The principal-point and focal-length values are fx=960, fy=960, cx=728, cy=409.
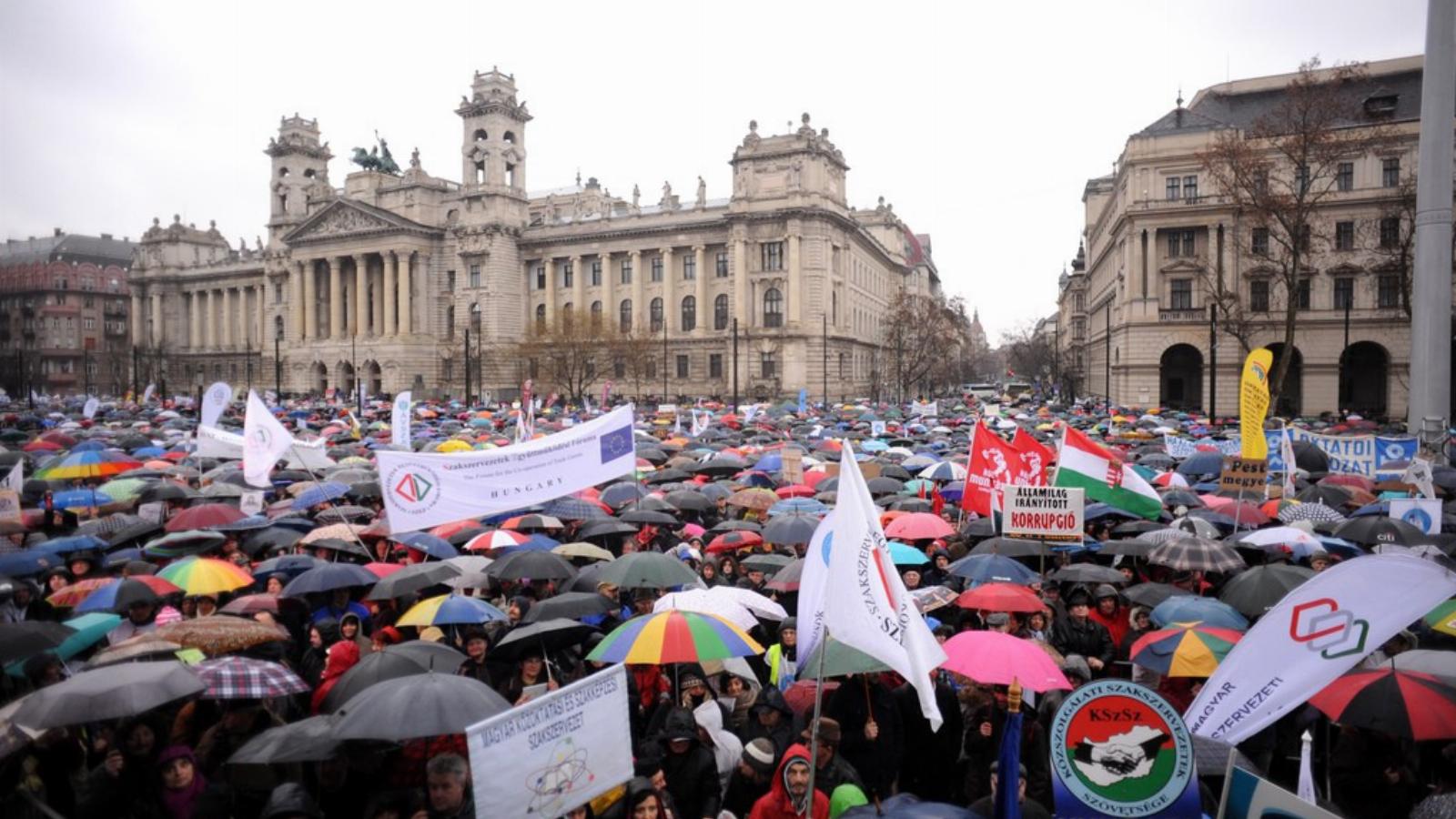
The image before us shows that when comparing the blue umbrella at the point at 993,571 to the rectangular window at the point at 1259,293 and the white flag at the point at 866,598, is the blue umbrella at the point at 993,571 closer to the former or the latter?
the white flag at the point at 866,598

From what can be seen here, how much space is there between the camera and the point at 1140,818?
186 inches

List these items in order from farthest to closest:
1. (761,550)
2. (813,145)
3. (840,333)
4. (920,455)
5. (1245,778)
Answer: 1. (840,333)
2. (813,145)
3. (920,455)
4. (761,550)
5. (1245,778)

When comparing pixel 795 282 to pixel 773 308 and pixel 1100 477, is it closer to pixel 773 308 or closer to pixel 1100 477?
pixel 773 308

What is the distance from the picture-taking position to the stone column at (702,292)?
238ft

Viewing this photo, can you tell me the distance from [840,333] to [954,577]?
61231 millimetres

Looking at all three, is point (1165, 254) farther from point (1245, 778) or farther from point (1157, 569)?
point (1245, 778)

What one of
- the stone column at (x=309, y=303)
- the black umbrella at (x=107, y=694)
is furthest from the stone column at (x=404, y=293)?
the black umbrella at (x=107, y=694)

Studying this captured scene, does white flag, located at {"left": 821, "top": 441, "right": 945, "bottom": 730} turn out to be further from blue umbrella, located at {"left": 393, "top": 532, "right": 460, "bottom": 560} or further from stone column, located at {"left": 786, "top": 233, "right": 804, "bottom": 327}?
stone column, located at {"left": 786, "top": 233, "right": 804, "bottom": 327}

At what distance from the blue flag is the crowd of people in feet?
1.43

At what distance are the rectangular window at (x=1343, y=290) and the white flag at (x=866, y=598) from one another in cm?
5168

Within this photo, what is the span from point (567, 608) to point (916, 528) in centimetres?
522

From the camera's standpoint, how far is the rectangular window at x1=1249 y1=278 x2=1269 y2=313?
49625 millimetres


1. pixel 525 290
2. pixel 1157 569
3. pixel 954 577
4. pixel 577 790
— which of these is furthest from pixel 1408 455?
pixel 525 290

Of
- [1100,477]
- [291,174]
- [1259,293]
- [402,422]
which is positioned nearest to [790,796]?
[1100,477]
